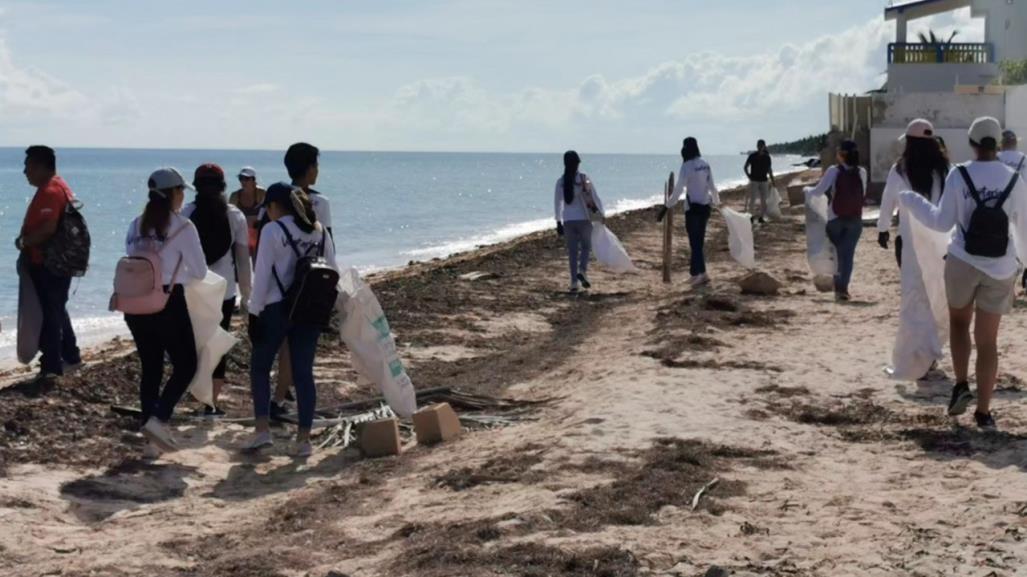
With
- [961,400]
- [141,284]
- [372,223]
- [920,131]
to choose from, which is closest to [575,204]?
[920,131]

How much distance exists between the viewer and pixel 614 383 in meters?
9.74

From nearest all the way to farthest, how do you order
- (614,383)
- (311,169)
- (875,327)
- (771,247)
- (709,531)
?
(709,531) → (311,169) → (614,383) → (875,327) → (771,247)

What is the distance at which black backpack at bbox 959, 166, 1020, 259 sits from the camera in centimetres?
782

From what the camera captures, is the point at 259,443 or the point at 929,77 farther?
the point at 929,77

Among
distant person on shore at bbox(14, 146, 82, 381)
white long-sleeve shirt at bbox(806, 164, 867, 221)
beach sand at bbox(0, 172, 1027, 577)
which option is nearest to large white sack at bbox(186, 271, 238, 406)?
beach sand at bbox(0, 172, 1027, 577)

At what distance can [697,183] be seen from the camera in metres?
15.8

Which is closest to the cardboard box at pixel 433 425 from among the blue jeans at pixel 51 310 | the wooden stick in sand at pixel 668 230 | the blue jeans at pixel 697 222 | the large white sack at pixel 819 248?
the blue jeans at pixel 51 310

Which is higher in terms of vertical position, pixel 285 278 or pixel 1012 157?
pixel 1012 157

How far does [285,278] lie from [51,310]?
307 centimetres

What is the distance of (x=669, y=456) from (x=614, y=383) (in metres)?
2.39

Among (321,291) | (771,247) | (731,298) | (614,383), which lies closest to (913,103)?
(771,247)

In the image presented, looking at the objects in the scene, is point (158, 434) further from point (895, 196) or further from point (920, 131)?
point (920, 131)

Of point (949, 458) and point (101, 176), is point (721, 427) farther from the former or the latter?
point (101, 176)

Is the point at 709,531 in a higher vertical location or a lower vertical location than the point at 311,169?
lower
